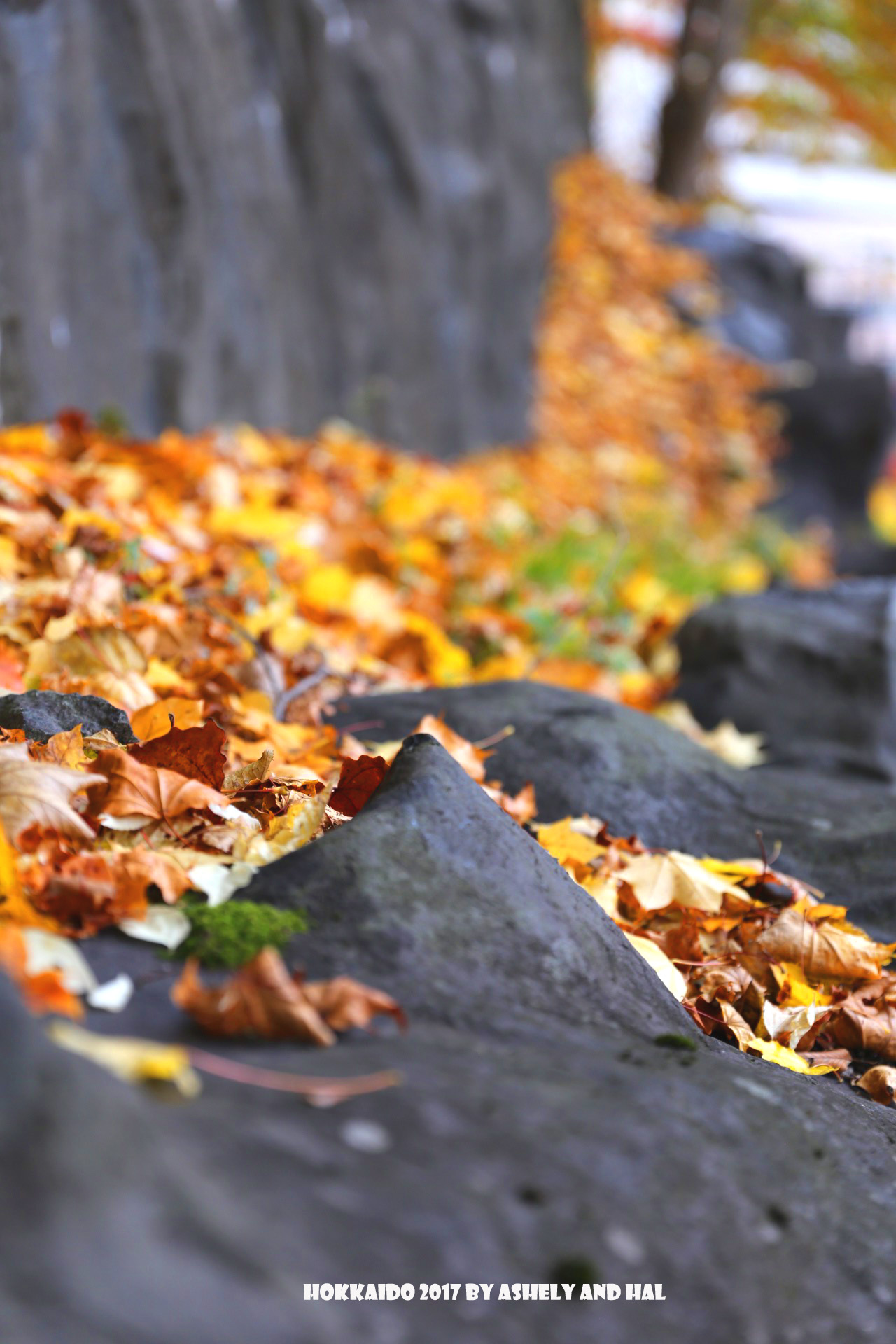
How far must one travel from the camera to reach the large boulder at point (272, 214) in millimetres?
2740

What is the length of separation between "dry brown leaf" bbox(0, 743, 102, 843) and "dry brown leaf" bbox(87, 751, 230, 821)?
5cm

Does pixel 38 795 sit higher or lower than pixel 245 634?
higher

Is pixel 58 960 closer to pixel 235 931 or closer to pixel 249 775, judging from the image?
pixel 235 931

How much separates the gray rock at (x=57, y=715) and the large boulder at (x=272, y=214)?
4.57 feet

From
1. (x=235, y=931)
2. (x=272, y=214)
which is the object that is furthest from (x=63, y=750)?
(x=272, y=214)

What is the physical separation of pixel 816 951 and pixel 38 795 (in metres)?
0.98

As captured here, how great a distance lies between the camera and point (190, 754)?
1310 millimetres

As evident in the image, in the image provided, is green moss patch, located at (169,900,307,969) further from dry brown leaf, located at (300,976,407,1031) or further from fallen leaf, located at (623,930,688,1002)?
fallen leaf, located at (623,930,688,1002)

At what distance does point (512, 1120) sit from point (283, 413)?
3.57m

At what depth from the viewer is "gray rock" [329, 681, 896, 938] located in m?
1.80

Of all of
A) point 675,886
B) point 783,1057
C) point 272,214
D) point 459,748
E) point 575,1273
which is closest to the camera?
point 575,1273

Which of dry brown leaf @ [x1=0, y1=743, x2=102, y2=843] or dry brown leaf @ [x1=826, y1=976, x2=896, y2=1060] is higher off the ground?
dry brown leaf @ [x1=0, y1=743, x2=102, y2=843]

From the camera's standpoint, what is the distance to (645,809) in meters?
1.84

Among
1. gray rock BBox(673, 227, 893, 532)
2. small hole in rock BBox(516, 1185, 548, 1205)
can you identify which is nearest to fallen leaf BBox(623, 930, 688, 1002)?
small hole in rock BBox(516, 1185, 548, 1205)
